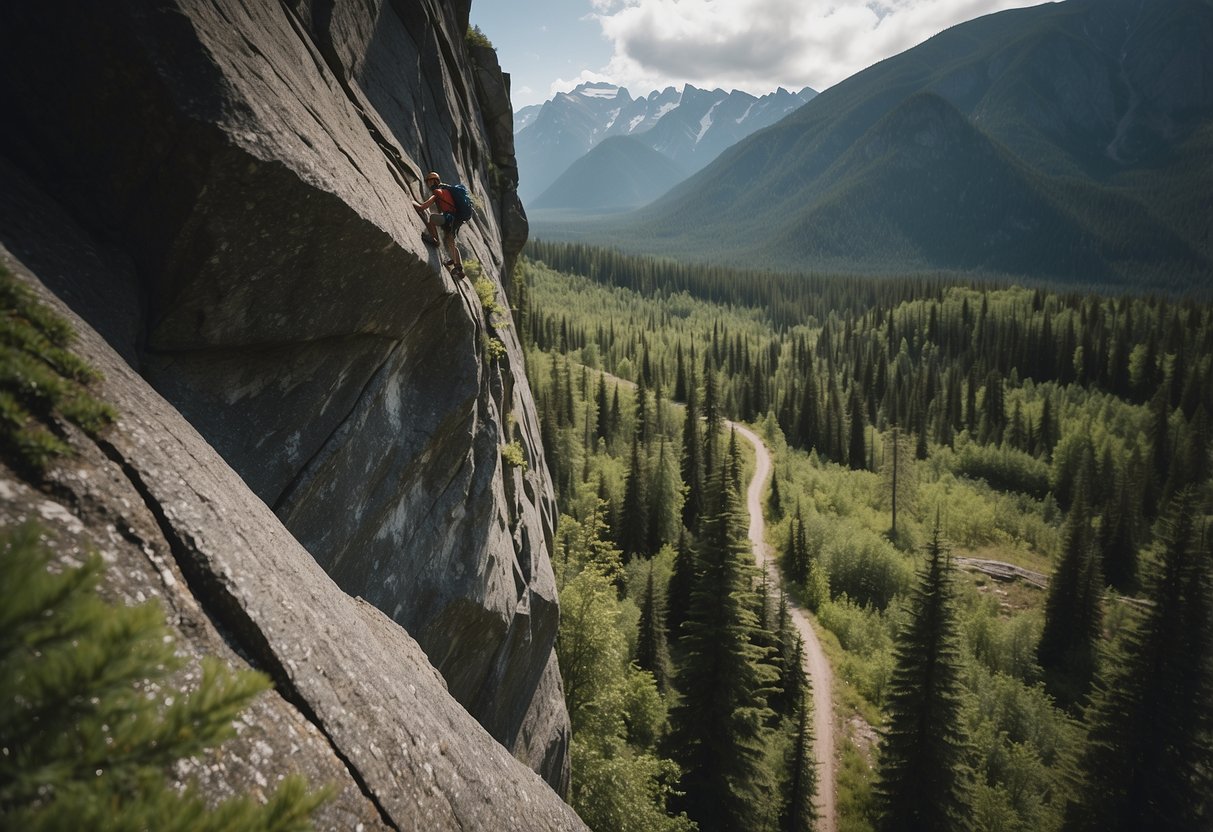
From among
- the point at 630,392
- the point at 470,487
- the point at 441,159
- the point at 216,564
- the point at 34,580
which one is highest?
the point at 441,159

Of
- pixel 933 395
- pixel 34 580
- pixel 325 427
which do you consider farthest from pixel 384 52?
pixel 933 395

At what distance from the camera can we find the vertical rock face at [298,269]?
5770 millimetres

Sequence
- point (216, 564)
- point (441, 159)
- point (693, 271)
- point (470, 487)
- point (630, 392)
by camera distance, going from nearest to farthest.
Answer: point (216, 564)
point (470, 487)
point (441, 159)
point (630, 392)
point (693, 271)

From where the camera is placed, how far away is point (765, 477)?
68.3 metres

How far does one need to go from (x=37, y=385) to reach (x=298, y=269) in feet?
14.1

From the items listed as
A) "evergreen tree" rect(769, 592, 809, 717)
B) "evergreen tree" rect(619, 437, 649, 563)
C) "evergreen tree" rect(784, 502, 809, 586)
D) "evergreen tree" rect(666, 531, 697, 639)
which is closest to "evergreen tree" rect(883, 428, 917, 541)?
"evergreen tree" rect(784, 502, 809, 586)

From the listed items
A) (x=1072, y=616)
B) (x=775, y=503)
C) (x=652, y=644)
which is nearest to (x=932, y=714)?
(x=652, y=644)

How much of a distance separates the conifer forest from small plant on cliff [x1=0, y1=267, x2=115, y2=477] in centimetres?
1985

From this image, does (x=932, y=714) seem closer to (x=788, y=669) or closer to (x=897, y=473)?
(x=788, y=669)

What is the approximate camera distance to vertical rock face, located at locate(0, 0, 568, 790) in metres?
5.77

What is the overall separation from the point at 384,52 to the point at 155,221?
8611mm

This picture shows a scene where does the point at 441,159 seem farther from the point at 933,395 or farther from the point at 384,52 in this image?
the point at 933,395

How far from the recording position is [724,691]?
2156 centimetres

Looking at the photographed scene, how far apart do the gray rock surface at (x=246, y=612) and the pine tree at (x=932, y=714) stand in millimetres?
20612
